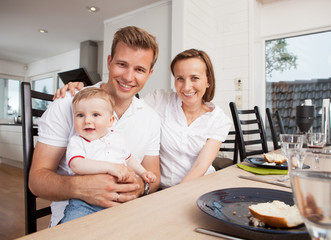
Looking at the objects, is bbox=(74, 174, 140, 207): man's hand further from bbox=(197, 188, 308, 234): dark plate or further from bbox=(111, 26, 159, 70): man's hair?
bbox=(111, 26, 159, 70): man's hair

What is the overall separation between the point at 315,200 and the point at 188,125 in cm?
127

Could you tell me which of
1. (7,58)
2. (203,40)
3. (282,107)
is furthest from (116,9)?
(7,58)

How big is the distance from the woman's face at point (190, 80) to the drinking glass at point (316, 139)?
744 millimetres

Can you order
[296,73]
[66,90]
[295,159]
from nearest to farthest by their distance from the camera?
[295,159] → [66,90] → [296,73]

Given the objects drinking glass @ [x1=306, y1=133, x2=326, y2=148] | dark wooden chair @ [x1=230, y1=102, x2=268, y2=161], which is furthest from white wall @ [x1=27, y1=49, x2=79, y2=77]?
drinking glass @ [x1=306, y1=133, x2=326, y2=148]

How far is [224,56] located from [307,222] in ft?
12.0

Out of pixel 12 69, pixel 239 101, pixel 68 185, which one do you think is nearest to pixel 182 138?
pixel 68 185

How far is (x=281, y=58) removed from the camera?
3.62 metres

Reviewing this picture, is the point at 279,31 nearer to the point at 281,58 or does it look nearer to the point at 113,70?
the point at 281,58

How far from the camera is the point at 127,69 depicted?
1229 millimetres

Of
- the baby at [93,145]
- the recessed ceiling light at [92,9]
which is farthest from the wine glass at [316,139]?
the recessed ceiling light at [92,9]

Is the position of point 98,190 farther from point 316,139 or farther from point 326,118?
point 326,118

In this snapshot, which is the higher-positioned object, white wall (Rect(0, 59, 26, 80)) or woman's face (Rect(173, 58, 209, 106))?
white wall (Rect(0, 59, 26, 80))

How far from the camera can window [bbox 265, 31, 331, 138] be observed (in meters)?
3.31
